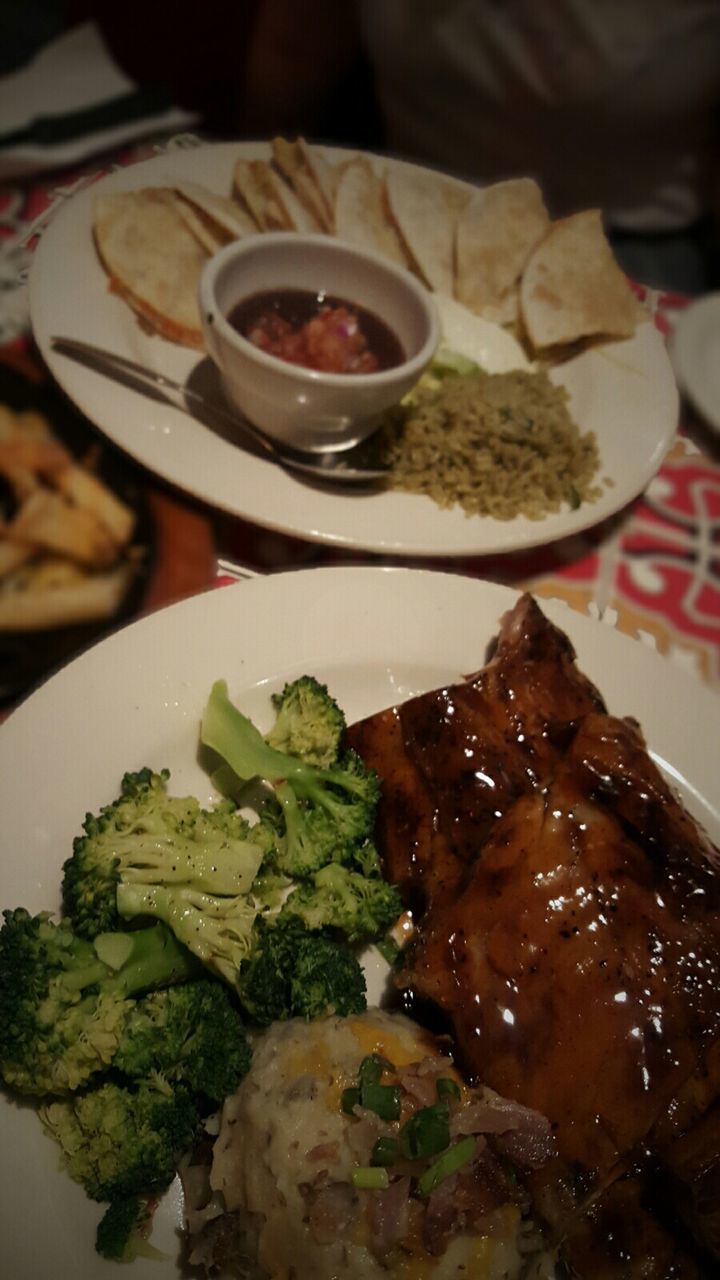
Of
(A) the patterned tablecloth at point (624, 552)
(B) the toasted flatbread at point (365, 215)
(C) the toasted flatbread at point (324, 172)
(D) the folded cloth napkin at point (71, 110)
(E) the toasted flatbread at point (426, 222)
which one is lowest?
(A) the patterned tablecloth at point (624, 552)

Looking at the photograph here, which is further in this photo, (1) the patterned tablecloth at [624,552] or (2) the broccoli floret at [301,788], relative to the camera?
(1) the patterned tablecloth at [624,552]

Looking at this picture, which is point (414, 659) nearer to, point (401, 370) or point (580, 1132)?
point (401, 370)

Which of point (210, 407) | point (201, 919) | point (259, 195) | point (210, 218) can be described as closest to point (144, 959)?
point (201, 919)

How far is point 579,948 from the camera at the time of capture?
1369mm

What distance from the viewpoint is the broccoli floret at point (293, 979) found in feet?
4.55

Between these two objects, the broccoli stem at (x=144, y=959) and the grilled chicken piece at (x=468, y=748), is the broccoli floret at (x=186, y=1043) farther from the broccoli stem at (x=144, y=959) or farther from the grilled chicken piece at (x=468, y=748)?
the grilled chicken piece at (x=468, y=748)

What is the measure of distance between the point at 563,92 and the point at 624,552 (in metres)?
1.97

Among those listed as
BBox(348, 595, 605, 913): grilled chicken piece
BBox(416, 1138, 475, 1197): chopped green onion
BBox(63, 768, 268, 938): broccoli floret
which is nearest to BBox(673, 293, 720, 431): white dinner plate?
BBox(348, 595, 605, 913): grilled chicken piece

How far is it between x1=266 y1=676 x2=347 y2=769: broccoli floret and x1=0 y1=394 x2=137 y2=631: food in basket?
1.16 ft

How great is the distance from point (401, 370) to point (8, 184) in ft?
3.84

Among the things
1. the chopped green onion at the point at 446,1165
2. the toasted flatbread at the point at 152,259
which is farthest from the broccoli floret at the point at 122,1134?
the toasted flatbread at the point at 152,259

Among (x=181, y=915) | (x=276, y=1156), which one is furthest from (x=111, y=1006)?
(x=276, y=1156)

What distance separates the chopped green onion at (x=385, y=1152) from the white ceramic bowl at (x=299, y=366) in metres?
1.38

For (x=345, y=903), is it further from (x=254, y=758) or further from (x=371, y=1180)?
(x=371, y=1180)
